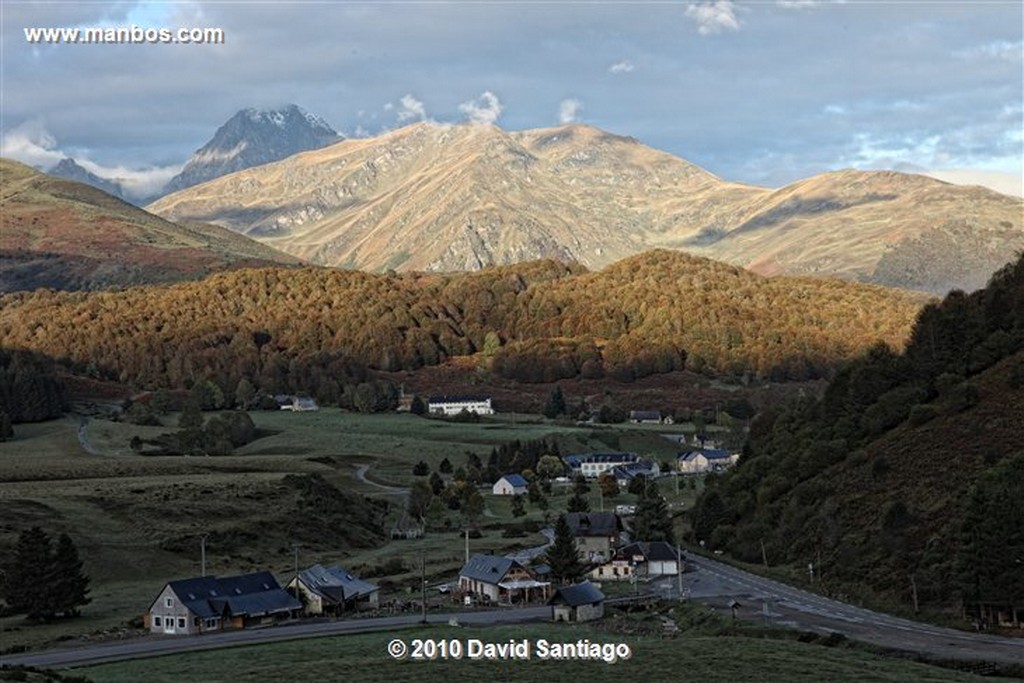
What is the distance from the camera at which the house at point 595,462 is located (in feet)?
559

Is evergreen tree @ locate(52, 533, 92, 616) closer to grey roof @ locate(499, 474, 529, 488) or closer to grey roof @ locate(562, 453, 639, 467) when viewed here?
grey roof @ locate(499, 474, 529, 488)

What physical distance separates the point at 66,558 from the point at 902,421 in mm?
62216

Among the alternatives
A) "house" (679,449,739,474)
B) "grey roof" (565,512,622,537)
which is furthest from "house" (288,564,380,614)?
"house" (679,449,739,474)

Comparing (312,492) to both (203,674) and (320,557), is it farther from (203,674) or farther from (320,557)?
(203,674)

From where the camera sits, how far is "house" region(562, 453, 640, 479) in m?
170

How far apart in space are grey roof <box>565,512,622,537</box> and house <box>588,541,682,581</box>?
627cm

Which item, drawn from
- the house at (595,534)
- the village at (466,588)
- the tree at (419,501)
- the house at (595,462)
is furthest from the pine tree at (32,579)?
the house at (595,462)

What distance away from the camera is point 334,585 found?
263ft

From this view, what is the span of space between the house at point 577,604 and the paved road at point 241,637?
1568 mm

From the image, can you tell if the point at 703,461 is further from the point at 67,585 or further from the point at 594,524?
the point at 67,585

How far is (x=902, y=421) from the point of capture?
325ft

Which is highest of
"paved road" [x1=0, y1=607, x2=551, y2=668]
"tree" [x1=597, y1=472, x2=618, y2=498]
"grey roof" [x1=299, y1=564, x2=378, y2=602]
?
"tree" [x1=597, y1=472, x2=618, y2=498]

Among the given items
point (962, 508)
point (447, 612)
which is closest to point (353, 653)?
point (447, 612)

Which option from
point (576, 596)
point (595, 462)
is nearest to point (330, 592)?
point (576, 596)
